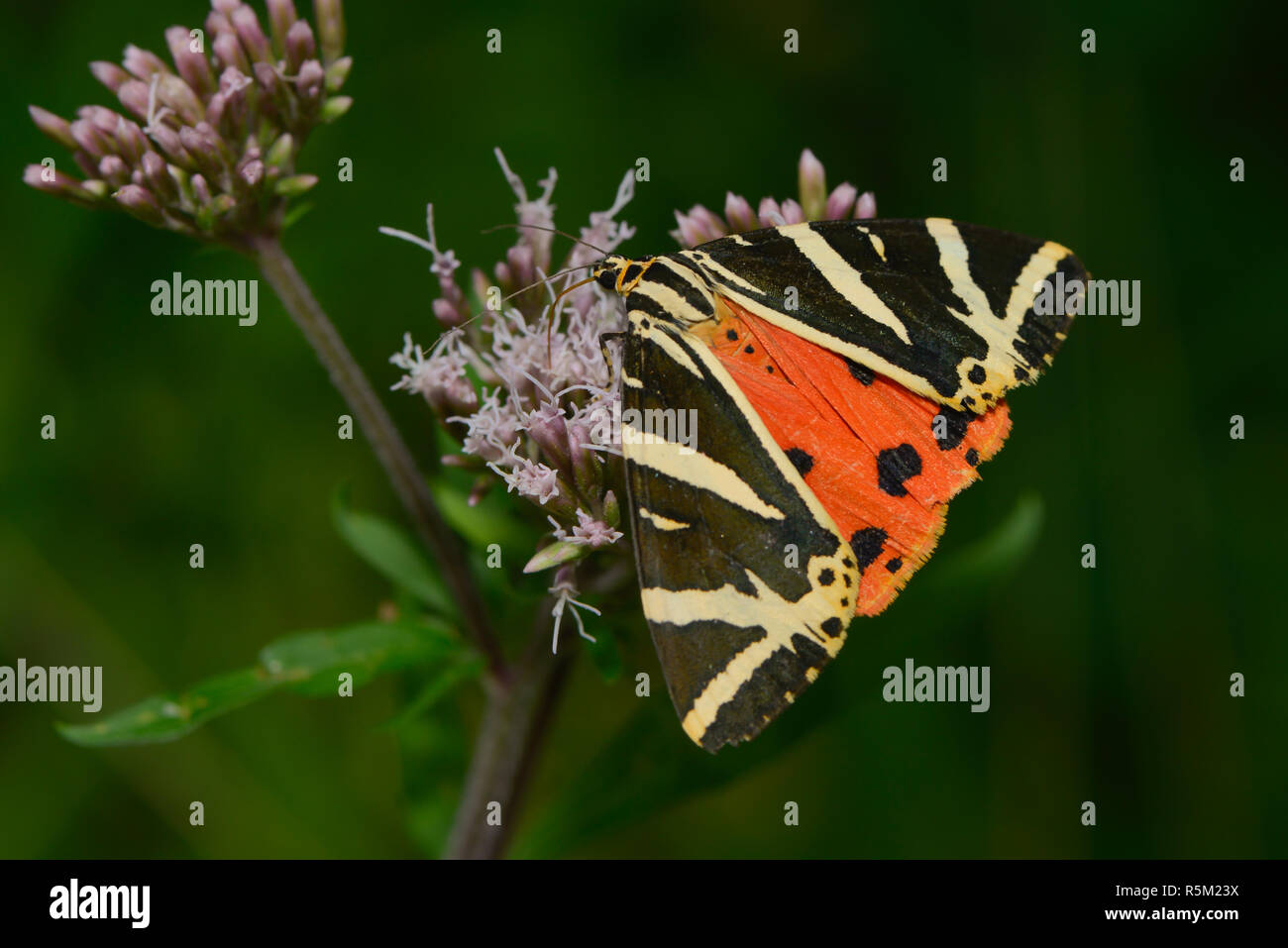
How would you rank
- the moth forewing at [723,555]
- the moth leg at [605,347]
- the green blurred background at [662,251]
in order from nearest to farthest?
1. the moth forewing at [723,555]
2. the moth leg at [605,347]
3. the green blurred background at [662,251]

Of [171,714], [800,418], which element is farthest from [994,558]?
[171,714]

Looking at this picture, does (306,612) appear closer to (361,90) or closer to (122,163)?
(122,163)

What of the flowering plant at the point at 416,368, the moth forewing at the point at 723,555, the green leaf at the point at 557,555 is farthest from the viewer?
the flowering plant at the point at 416,368

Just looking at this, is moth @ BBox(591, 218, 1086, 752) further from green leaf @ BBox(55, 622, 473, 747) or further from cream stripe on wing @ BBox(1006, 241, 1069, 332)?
green leaf @ BBox(55, 622, 473, 747)

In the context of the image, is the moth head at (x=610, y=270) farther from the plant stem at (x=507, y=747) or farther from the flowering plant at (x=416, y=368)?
the plant stem at (x=507, y=747)

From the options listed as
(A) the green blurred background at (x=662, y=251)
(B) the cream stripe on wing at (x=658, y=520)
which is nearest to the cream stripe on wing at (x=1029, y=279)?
(B) the cream stripe on wing at (x=658, y=520)

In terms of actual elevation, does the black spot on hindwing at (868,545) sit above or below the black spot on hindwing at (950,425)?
below

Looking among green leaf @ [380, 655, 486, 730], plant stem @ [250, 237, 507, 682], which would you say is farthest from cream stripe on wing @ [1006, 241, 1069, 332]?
green leaf @ [380, 655, 486, 730]

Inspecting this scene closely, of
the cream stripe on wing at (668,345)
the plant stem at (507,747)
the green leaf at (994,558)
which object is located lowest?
the plant stem at (507,747)
